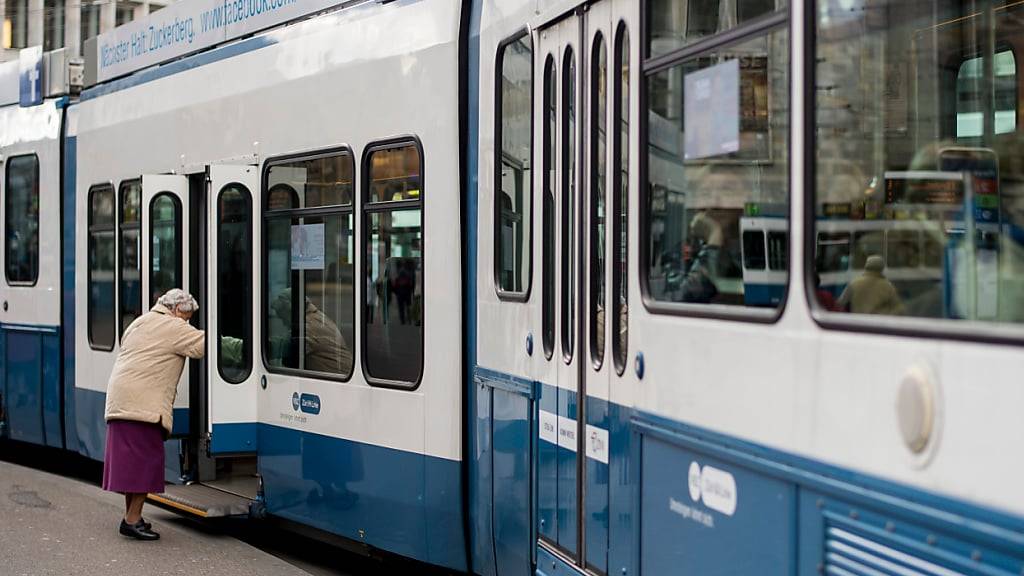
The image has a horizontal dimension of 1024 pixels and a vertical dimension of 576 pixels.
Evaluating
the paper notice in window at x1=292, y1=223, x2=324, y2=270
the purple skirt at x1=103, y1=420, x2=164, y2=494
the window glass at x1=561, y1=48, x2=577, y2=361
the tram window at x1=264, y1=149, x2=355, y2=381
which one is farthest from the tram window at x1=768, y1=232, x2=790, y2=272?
the purple skirt at x1=103, y1=420, x2=164, y2=494

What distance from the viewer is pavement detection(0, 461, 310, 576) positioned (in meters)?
8.37

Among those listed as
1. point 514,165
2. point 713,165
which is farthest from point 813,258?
point 514,165

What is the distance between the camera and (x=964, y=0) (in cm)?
482

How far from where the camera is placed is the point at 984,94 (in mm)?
4844

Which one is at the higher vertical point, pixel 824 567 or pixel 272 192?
pixel 272 192

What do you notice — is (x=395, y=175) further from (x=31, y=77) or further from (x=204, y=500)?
(x=31, y=77)

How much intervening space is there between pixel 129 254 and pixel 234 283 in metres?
1.90

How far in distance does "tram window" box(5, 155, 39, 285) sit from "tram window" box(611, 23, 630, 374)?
28.1 feet

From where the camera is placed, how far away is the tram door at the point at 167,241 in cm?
1005

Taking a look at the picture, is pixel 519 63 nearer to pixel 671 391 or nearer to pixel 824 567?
pixel 671 391

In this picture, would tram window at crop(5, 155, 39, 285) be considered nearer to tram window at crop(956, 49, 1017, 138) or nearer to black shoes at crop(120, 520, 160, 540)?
black shoes at crop(120, 520, 160, 540)

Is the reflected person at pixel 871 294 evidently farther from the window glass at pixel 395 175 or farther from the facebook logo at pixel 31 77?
the facebook logo at pixel 31 77

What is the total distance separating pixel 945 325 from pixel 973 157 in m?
1.21

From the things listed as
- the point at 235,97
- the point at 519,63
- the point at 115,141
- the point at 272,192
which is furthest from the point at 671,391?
the point at 115,141
